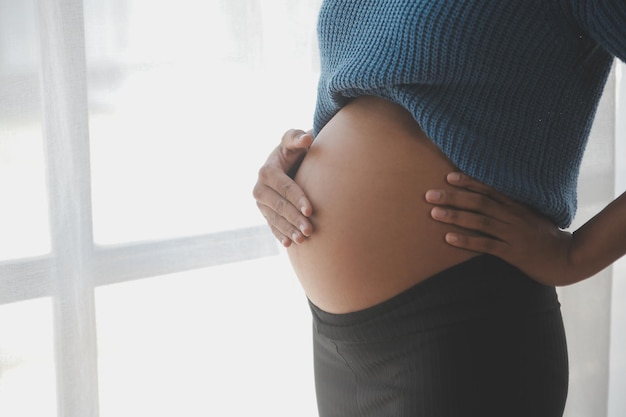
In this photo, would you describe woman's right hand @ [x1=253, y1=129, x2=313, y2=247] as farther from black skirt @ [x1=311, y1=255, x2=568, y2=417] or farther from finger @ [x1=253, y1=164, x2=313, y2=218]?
black skirt @ [x1=311, y1=255, x2=568, y2=417]

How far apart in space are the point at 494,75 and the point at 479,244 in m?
0.21

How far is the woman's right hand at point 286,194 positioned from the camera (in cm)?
95

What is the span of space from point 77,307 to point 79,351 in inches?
3.3

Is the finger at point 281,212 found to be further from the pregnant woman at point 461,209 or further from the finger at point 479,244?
the finger at point 479,244

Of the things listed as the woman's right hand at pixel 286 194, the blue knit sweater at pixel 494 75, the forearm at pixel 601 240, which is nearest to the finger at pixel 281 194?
the woman's right hand at pixel 286 194

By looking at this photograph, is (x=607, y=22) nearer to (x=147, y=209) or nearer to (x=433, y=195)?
(x=433, y=195)

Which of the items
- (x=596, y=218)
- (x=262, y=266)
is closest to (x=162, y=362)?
(x=262, y=266)

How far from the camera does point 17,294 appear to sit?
1181 millimetres

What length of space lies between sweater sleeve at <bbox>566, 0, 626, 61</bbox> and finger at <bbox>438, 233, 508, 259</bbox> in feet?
0.85

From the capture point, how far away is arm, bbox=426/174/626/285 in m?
0.86

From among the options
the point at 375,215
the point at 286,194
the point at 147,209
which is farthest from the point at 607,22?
the point at 147,209

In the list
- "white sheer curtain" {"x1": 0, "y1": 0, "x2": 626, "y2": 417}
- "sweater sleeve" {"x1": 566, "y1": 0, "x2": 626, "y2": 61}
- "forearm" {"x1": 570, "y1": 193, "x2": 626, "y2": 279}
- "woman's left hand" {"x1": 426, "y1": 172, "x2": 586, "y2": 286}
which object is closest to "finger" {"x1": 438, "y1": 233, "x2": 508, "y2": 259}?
"woman's left hand" {"x1": 426, "y1": 172, "x2": 586, "y2": 286}

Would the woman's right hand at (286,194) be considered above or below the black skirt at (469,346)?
above

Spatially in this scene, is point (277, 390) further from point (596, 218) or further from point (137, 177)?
point (596, 218)
